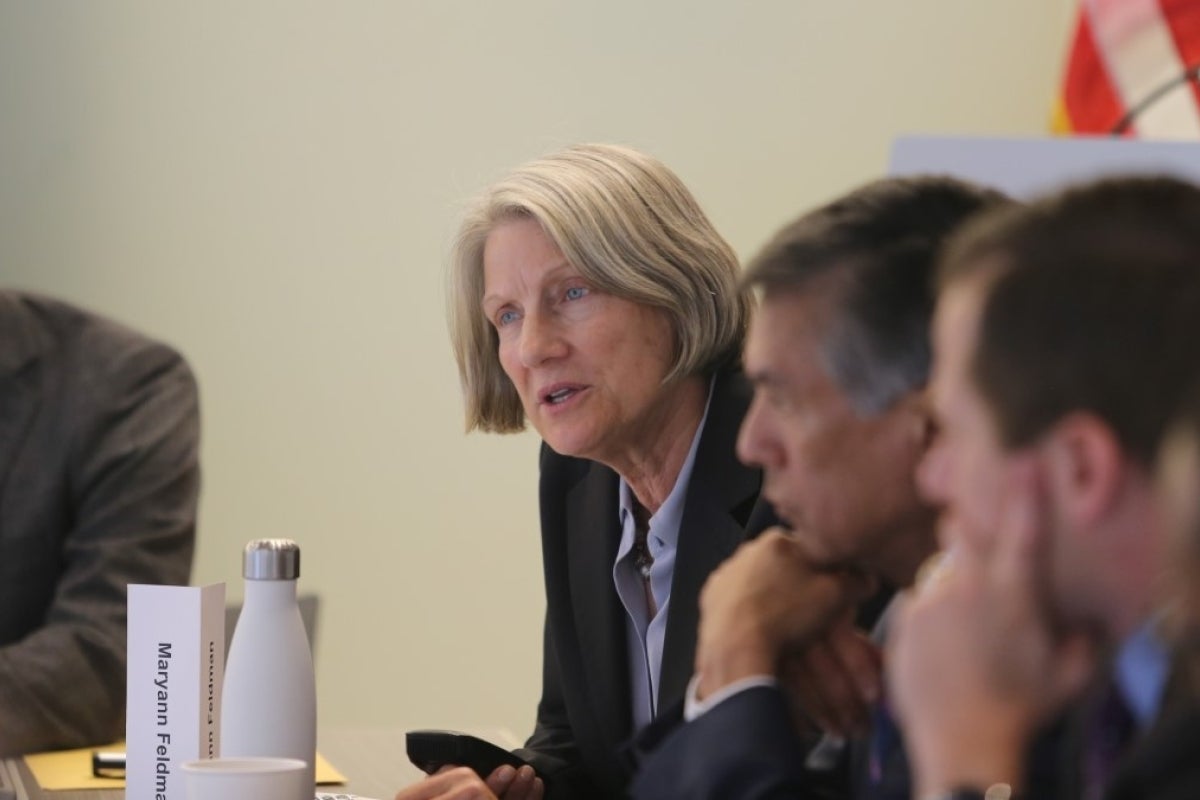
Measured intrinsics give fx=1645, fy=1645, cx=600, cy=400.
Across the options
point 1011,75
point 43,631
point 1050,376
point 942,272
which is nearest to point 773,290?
point 942,272

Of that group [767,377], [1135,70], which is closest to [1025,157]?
[767,377]

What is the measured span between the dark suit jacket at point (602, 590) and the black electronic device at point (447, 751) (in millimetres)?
118

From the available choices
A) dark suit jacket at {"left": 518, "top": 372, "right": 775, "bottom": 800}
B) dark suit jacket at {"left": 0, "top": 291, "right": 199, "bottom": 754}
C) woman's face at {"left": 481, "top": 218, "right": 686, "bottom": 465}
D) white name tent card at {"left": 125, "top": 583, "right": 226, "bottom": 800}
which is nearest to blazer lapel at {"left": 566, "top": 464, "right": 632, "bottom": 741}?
dark suit jacket at {"left": 518, "top": 372, "right": 775, "bottom": 800}

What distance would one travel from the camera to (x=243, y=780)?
1364mm

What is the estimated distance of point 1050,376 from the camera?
32.1 inches

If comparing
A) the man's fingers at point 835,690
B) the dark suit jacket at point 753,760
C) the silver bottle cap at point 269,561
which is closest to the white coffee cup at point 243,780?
the silver bottle cap at point 269,561

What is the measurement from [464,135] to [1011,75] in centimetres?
140

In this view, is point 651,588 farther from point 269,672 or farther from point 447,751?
point 269,672

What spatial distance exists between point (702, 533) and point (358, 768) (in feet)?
1.81

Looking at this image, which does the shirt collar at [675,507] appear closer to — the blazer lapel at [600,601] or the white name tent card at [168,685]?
the blazer lapel at [600,601]

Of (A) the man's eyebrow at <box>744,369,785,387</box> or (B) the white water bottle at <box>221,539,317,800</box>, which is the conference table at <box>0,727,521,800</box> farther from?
(A) the man's eyebrow at <box>744,369,785,387</box>

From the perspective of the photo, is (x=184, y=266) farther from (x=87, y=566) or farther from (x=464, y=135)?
(x=87, y=566)

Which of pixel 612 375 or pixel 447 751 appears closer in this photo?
pixel 447 751

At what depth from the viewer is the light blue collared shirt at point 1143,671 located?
2.64 ft
